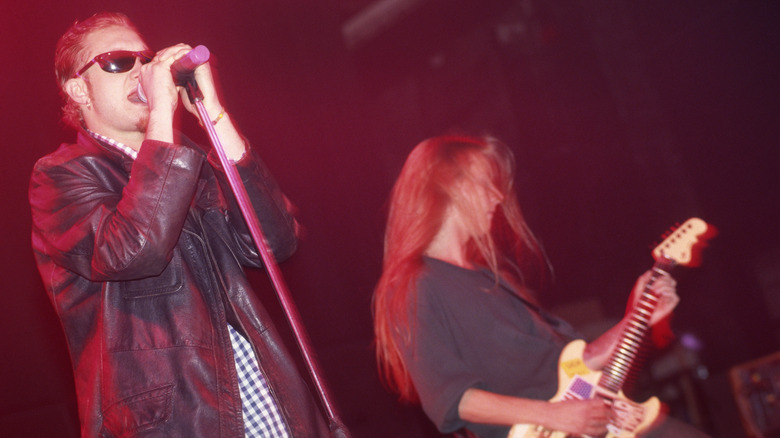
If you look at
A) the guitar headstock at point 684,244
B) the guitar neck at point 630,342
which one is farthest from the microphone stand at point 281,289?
→ the guitar headstock at point 684,244

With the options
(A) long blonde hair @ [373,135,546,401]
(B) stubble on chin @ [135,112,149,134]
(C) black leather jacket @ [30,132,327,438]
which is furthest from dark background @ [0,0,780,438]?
(C) black leather jacket @ [30,132,327,438]

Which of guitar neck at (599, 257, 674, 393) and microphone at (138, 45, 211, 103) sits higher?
microphone at (138, 45, 211, 103)

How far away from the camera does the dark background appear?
351 cm

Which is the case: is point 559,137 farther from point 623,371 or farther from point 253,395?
point 253,395

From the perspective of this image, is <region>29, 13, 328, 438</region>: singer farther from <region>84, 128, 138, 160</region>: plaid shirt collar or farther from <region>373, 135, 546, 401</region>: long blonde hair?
<region>373, 135, 546, 401</region>: long blonde hair

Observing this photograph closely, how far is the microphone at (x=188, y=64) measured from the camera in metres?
1.23

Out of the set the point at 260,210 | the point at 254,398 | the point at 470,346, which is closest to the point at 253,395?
the point at 254,398

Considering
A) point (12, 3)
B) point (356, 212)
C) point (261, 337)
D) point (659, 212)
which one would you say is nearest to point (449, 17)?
point (356, 212)

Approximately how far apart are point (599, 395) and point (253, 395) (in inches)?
50.8

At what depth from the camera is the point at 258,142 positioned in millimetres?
3240

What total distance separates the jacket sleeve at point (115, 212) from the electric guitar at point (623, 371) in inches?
54.2

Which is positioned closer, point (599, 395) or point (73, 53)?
point (73, 53)

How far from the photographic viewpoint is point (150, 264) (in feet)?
4.11

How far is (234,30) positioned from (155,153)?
2.12 meters
